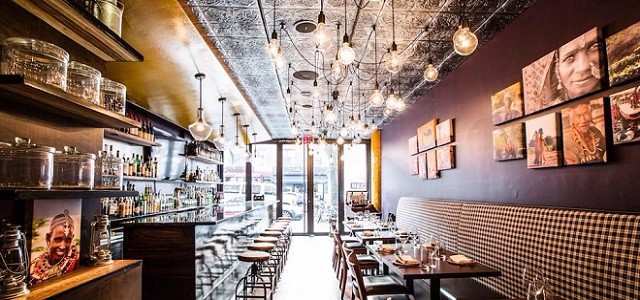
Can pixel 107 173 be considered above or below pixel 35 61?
below

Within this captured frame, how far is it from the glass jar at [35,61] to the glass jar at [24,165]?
29 cm

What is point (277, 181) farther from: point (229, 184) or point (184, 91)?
point (184, 91)

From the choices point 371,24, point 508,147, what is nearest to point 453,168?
point 508,147

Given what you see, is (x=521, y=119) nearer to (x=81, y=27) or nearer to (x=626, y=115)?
(x=626, y=115)

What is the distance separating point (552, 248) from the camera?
10.1ft

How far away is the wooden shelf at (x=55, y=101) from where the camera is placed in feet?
4.86

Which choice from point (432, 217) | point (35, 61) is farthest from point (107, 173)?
point (432, 217)

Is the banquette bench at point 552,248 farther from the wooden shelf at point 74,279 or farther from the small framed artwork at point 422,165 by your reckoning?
the wooden shelf at point 74,279

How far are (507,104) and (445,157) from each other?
6.28 ft

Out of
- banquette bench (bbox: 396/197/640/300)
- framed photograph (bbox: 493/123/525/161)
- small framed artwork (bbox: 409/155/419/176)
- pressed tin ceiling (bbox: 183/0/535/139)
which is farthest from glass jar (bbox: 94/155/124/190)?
small framed artwork (bbox: 409/155/419/176)

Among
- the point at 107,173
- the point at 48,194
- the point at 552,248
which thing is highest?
the point at 107,173

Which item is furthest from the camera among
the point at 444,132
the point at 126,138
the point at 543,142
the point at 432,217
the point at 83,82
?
the point at 444,132

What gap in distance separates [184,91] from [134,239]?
219cm

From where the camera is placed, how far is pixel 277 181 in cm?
1218
